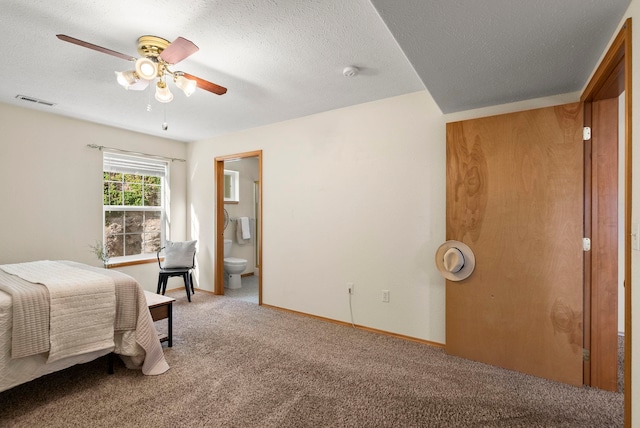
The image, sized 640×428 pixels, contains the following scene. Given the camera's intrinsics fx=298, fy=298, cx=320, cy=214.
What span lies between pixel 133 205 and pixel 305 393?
3.69 m

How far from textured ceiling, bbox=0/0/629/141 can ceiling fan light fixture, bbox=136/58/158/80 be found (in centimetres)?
20

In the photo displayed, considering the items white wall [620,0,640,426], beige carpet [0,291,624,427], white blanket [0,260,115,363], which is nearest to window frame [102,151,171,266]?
white blanket [0,260,115,363]

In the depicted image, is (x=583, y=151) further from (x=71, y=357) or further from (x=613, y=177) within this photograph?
(x=71, y=357)

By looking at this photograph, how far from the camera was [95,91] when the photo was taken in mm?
2779

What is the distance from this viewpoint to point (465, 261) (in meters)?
2.46

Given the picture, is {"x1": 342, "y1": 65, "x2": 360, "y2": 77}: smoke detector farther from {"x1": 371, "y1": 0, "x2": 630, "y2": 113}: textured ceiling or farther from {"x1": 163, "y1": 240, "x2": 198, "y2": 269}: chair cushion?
{"x1": 163, "y1": 240, "x2": 198, "y2": 269}: chair cushion

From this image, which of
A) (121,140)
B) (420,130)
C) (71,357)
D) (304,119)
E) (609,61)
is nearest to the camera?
(609,61)

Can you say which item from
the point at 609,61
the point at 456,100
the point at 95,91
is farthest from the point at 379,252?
the point at 95,91

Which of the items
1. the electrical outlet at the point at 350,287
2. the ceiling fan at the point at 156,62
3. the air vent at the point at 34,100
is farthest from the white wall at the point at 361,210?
the air vent at the point at 34,100

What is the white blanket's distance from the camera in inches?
74.5

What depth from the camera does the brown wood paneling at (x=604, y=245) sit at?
6.64 feet

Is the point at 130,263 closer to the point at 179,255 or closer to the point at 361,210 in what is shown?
the point at 179,255

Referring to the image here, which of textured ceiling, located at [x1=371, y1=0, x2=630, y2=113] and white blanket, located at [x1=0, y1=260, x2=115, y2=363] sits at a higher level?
textured ceiling, located at [x1=371, y1=0, x2=630, y2=113]

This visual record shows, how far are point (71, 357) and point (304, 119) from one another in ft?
9.73
